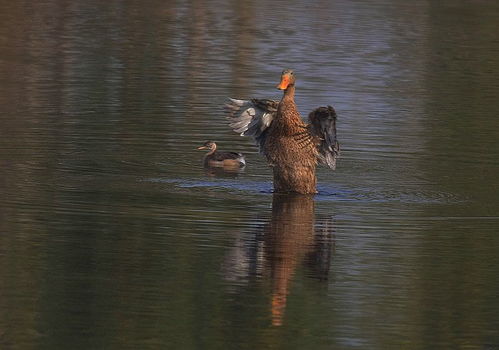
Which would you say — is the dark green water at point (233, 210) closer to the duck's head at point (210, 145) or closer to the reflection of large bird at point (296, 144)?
the duck's head at point (210, 145)

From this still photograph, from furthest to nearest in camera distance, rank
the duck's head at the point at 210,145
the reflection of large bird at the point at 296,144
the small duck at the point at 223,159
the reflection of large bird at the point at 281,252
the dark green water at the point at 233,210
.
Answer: the duck's head at the point at 210,145, the small duck at the point at 223,159, the reflection of large bird at the point at 296,144, the reflection of large bird at the point at 281,252, the dark green water at the point at 233,210

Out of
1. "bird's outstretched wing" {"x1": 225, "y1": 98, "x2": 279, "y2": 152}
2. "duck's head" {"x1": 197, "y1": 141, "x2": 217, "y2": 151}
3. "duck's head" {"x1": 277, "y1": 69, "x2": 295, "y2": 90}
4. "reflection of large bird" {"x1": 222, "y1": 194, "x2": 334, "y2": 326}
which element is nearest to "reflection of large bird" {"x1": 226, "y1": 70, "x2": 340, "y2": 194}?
"duck's head" {"x1": 277, "y1": 69, "x2": 295, "y2": 90}

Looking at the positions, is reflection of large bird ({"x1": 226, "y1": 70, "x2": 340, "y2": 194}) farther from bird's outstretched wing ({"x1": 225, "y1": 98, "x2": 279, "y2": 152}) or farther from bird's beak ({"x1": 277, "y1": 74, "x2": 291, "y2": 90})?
bird's outstretched wing ({"x1": 225, "y1": 98, "x2": 279, "y2": 152})

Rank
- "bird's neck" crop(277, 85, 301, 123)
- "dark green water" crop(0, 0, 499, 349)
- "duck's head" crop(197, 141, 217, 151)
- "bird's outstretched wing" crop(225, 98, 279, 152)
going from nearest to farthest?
"dark green water" crop(0, 0, 499, 349) < "bird's neck" crop(277, 85, 301, 123) < "bird's outstretched wing" crop(225, 98, 279, 152) < "duck's head" crop(197, 141, 217, 151)

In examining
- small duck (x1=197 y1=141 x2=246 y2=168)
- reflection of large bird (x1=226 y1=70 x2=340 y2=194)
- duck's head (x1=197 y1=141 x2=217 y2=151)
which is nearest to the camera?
reflection of large bird (x1=226 y1=70 x2=340 y2=194)

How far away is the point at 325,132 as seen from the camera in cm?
1672

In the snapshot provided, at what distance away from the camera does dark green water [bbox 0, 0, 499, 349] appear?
10.7 meters

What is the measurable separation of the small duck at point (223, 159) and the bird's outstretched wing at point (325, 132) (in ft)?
4.17

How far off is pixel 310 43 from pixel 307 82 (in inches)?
320

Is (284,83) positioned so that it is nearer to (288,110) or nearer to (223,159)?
(288,110)

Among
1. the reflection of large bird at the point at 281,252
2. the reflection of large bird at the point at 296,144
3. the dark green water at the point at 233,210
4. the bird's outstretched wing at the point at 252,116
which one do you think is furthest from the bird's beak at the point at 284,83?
→ the reflection of large bird at the point at 281,252

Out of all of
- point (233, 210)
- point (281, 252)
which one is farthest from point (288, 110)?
point (281, 252)

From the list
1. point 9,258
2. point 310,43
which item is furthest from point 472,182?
point 310,43

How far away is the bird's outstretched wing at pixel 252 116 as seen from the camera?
680 inches
